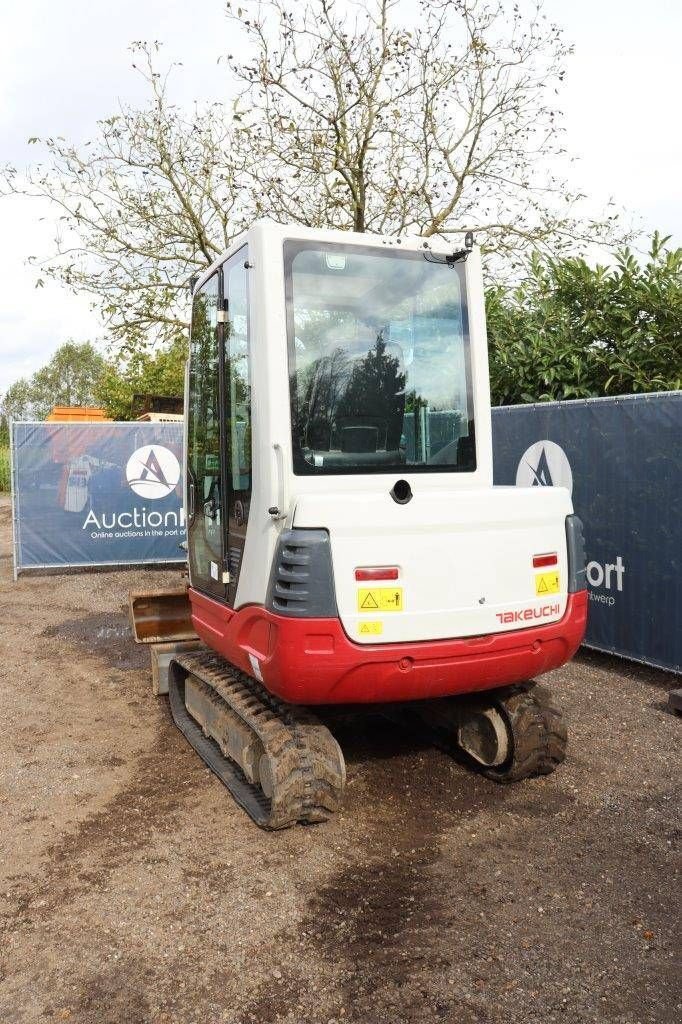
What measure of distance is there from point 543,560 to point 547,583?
0.13m

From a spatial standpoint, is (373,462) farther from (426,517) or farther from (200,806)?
(200,806)

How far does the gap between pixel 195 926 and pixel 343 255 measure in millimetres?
3256

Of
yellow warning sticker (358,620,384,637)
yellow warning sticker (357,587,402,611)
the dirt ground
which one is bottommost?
the dirt ground

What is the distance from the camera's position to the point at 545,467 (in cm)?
786

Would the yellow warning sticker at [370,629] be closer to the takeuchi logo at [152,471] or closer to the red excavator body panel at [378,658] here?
the red excavator body panel at [378,658]

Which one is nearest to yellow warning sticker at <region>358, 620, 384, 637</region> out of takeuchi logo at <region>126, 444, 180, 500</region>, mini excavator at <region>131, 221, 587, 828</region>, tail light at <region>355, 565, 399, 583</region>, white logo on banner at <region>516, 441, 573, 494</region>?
mini excavator at <region>131, 221, 587, 828</region>

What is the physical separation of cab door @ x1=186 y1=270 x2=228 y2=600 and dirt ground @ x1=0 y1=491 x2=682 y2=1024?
1.32 m

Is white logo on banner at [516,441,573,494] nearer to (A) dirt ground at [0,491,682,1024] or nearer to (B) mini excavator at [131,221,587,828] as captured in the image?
(A) dirt ground at [0,491,682,1024]

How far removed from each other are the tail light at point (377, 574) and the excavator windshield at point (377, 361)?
55 cm

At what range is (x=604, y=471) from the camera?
7125 millimetres

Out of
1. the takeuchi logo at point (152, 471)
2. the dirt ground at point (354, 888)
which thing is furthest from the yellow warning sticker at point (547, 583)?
the takeuchi logo at point (152, 471)

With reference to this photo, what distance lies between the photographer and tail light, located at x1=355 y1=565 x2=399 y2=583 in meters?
3.83

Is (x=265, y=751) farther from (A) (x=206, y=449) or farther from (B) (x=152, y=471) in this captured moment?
(B) (x=152, y=471)

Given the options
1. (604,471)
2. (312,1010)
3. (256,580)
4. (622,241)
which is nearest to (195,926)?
(312,1010)
